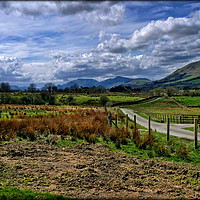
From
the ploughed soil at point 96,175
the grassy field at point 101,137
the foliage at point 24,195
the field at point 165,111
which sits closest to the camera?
the foliage at point 24,195

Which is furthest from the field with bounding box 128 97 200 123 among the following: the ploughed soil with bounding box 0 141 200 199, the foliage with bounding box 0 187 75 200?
the foliage with bounding box 0 187 75 200

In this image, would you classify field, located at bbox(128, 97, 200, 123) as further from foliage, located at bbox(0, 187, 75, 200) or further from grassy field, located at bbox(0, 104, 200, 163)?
foliage, located at bbox(0, 187, 75, 200)

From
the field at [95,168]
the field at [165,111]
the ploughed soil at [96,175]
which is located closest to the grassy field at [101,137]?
the field at [95,168]

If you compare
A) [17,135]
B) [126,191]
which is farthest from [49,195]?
[17,135]

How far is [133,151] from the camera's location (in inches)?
440

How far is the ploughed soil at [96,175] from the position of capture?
241 inches

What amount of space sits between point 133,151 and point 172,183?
4.32m

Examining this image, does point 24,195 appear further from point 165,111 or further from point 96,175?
point 165,111

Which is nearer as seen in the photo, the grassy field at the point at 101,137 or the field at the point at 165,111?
the grassy field at the point at 101,137

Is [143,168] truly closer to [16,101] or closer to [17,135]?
[17,135]

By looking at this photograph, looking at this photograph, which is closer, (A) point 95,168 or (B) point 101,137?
(A) point 95,168

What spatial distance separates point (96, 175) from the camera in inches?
285

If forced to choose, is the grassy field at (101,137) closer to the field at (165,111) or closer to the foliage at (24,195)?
the foliage at (24,195)

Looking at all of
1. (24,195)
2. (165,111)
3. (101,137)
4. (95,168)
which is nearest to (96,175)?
(95,168)
